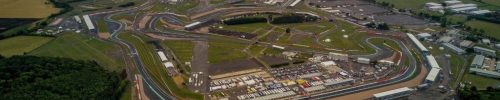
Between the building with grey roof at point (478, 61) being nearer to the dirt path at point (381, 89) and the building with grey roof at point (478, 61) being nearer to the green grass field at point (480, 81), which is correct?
the green grass field at point (480, 81)

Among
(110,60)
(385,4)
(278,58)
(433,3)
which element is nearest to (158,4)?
(110,60)

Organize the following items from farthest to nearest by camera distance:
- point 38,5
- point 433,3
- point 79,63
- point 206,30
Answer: point 433,3
point 38,5
point 206,30
point 79,63

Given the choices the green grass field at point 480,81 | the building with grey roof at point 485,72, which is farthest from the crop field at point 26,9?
the building with grey roof at point 485,72

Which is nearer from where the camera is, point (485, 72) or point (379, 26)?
point (485, 72)

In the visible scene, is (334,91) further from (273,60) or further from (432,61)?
(432,61)

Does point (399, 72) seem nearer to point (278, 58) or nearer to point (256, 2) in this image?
point (278, 58)

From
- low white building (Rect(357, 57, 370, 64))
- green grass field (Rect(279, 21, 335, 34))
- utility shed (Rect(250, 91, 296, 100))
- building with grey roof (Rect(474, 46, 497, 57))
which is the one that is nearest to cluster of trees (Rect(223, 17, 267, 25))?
green grass field (Rect(279, 21, 335, 34))

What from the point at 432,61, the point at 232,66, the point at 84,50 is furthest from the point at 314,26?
the point at 84,50
